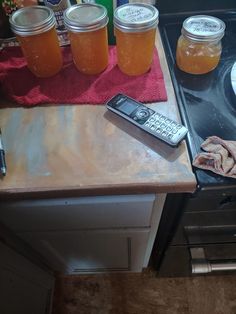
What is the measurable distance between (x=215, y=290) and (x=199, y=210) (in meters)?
0.65

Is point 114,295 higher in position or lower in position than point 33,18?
lower

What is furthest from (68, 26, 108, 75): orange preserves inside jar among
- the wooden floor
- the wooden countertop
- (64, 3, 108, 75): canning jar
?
the wooden floor

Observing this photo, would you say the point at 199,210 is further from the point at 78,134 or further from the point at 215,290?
the point at 215,290

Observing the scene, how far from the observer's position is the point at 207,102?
51cm

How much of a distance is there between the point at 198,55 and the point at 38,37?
0.32 metres

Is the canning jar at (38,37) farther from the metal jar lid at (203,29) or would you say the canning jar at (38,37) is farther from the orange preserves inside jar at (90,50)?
the metal jar lid at (203,29)

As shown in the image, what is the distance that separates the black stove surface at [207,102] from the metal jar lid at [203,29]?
2.9 inches

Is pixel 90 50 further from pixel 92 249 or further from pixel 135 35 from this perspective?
pixel 92 249

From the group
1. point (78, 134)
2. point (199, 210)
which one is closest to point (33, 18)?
point (78, 134)

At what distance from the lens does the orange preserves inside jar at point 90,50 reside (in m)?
0.52

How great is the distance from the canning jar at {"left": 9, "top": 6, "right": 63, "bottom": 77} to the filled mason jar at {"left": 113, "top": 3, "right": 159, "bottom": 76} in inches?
5.1

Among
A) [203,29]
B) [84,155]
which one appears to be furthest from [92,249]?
[203,29]

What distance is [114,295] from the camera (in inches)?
39.4

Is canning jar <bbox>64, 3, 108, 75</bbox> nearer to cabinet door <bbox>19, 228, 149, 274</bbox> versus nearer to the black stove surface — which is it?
the black stove surface
